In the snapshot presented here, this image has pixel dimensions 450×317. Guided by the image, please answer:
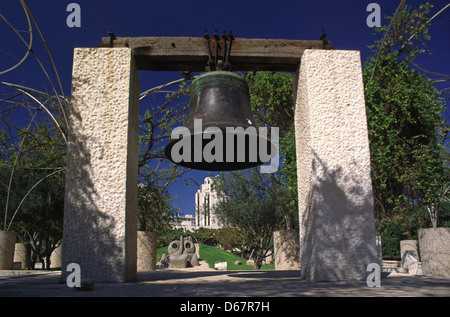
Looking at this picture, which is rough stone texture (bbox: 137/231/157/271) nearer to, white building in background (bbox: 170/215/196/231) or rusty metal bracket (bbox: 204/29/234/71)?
white building in background (bbox: 170/215/196/231)

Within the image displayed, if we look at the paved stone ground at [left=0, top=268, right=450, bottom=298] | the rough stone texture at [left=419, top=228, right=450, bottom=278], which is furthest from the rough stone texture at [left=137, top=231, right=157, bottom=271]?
the rough stone texture at [left=419, top=228, right=450, bottom=278]

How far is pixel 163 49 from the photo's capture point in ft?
15.6

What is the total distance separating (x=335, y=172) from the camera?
4.25m

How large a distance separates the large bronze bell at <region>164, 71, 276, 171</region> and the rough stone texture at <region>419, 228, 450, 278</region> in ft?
12.0

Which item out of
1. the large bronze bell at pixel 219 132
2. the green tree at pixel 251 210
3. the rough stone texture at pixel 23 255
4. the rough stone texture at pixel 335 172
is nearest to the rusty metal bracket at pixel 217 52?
the large bronze bell at pixel 219 132

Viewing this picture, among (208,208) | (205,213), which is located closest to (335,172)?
(208,208)

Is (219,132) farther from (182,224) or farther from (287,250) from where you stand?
(182,224)

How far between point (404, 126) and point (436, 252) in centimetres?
374

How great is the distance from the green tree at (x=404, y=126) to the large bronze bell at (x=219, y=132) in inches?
183

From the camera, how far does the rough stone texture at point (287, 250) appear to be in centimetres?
1025

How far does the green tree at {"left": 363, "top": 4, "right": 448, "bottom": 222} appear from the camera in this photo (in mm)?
8070

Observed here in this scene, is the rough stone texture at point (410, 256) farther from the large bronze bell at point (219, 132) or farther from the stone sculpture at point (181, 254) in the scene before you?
the large bronze bell at point (219, 132)

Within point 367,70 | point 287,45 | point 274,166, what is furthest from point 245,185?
point 287,45
